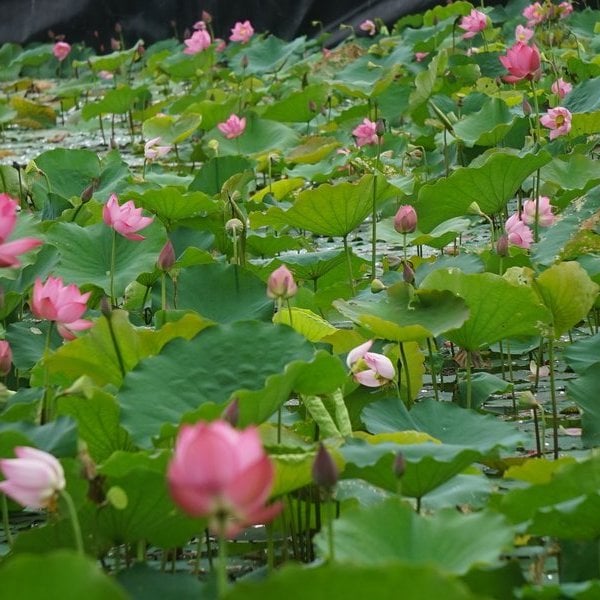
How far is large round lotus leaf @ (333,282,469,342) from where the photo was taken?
158 centimetres

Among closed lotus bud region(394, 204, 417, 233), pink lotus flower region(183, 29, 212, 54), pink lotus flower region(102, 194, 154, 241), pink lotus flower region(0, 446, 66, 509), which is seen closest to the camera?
pink lotus flower region(0, 446, 66, 509)

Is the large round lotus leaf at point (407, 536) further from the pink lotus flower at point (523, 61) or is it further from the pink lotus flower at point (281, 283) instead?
the pink lotus flower at point (523, 61)

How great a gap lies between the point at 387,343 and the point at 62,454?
0.65 metres

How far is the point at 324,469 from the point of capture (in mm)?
1031

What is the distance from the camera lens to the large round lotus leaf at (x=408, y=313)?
1577mm

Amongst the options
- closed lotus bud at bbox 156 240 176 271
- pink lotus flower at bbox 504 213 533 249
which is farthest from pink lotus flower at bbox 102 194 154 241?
pink lotus flower at bbox 504 213 533 249

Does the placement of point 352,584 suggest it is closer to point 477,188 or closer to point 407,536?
point 407,536

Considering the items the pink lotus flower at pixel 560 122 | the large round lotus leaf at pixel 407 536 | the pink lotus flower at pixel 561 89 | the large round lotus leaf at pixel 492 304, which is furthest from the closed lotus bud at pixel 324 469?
the pink lotus flower at pixel 561 89

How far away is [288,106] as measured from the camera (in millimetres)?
4301

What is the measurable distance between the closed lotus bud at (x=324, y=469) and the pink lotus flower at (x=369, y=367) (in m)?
0.57

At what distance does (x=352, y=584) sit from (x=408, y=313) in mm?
905

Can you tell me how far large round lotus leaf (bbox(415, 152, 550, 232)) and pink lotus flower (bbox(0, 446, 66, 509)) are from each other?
137 centimetres

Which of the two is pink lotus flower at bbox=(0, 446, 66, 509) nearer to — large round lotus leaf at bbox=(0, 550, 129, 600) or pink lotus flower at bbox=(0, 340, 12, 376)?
large round lotus leaf at bbox=(0, 550, 129, 600)

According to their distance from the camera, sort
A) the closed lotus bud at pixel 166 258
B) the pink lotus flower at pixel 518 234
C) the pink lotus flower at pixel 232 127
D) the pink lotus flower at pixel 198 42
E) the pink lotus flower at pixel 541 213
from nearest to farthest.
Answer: the closed lotus bud at pixel 166 258 → the pink lotus flower at pixel 518 234 → the pink lotus flower at pixel 541 213 → the pink lotus flower at pixel 232 127 → the pink lotus flower at pixel 198 42
